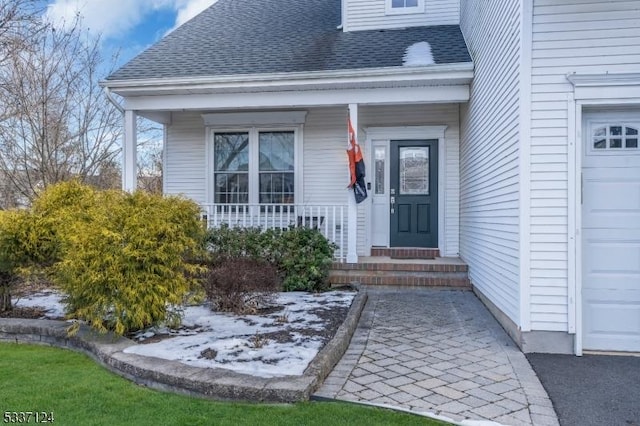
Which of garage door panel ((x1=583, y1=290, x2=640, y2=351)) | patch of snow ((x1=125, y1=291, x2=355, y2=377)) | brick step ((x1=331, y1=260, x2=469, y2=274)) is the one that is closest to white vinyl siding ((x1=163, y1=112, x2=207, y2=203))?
brick step ((x1=331, y1=260, x2=469, y2=274))

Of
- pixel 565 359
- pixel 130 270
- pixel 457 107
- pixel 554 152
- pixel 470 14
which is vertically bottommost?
pixel 565 359

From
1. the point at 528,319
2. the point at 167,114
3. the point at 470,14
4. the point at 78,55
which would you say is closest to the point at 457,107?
the point at 470,14

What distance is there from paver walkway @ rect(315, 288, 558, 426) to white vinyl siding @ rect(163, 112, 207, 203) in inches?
193

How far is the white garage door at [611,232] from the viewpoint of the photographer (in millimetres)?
3973

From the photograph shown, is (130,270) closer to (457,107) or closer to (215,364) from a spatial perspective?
(215,364)

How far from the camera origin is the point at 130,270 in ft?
12.7

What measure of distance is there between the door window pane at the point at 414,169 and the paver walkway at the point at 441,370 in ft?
10.4

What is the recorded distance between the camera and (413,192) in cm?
820

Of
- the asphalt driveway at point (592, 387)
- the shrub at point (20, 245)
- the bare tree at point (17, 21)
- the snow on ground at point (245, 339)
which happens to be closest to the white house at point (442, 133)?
the asphalt driveway at point (592, 387)


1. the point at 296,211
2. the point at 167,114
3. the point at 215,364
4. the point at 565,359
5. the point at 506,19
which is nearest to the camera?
the point at 215,364

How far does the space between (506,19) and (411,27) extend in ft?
14.6

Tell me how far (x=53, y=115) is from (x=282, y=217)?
7.41 m

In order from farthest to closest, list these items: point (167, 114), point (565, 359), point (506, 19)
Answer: point (167, 114) < point (506, 19) < point (565, 359)

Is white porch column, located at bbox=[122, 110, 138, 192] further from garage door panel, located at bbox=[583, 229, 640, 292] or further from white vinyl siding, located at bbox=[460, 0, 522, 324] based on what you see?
garage door panel, located at bbox=[583, 229, 640, 292]
